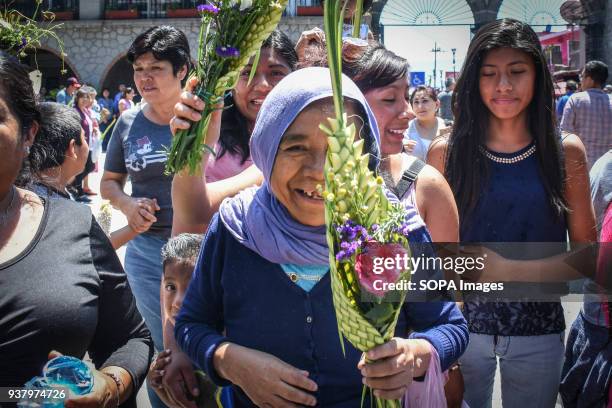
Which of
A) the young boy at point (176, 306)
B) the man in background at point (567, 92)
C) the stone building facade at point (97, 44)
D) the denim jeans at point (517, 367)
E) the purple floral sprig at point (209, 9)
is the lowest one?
the denim jeans at point (517, 367)

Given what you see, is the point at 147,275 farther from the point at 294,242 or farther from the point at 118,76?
the point at 118,76

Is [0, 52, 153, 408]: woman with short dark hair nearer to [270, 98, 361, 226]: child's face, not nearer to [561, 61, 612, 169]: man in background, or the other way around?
[270, 98, 361, 226]: child's face

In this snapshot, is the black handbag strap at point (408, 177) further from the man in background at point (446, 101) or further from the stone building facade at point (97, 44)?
the stone building facade at point (97, 44)

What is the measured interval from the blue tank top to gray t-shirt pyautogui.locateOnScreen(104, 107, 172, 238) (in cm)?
150

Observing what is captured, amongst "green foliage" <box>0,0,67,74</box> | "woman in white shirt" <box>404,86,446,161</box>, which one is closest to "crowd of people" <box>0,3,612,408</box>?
"green foliage" <box>0,0,67,74</box>

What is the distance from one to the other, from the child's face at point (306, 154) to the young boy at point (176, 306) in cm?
71

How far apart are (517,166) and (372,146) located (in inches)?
42.8

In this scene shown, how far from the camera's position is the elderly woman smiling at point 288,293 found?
1573 millimetres

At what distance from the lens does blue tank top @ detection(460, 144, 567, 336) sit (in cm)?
242

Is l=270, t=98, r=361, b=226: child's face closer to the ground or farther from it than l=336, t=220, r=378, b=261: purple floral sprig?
farther from it

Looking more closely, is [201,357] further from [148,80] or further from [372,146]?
[148,80]

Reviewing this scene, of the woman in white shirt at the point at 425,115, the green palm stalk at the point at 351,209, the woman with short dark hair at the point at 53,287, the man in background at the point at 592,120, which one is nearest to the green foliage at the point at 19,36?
the woman with short dark hair at the point at 53,287

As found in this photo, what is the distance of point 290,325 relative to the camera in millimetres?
1642

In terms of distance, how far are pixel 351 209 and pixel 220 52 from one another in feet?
2.95
